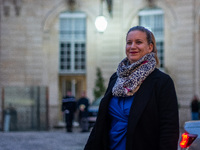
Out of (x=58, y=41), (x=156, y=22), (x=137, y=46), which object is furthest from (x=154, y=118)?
(x=58, y=41)

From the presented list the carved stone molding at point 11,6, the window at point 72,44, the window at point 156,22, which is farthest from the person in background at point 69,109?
the carved stone molding at point 11,6

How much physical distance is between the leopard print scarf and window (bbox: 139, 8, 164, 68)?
2192 centimetres

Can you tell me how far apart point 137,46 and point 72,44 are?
2291 centimetres

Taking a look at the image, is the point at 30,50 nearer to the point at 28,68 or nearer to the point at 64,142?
the point at 28,68

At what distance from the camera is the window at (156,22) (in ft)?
83.5

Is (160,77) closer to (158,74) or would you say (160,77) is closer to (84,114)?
(158,74)

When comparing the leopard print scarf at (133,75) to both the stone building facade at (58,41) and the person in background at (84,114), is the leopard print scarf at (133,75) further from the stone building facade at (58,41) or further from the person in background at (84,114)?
the stone building facade at (58,41)

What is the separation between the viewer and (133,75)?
3.74 metres

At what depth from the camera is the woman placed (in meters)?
3.58

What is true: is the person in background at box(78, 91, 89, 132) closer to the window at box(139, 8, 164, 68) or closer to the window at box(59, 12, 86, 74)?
the window at box(59, 12, 86, 74)

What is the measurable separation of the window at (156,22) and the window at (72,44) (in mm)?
3481

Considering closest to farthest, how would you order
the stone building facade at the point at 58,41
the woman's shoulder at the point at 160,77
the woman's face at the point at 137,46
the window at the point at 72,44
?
the woman's shoulder at the point at 160,77 → the woman's face at the point at 137,46 → the stone building facade at the point at 58,41 → the window at the point at 72,44

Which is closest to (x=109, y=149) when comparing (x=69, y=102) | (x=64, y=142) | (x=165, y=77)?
(x=165, y=77)

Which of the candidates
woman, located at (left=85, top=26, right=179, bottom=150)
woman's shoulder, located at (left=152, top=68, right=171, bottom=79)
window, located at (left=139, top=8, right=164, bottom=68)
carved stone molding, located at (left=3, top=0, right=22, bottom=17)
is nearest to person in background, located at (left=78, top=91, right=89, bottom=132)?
window, located at (left=139, top=8, right=164, bottom=68)
